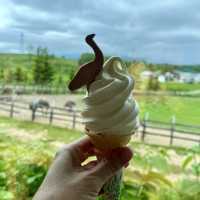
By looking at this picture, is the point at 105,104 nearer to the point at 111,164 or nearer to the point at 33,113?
the point at 111,164

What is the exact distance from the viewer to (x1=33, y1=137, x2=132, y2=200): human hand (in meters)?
0.54

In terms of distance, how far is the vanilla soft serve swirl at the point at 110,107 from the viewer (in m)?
0.57

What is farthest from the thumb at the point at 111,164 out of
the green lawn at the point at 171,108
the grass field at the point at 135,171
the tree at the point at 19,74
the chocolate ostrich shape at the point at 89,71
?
the tree at the point at 19,74

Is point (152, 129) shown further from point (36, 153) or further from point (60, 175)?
point (60, 175)

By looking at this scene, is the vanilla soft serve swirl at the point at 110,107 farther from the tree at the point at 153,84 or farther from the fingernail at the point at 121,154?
the tree at the point at 153,84

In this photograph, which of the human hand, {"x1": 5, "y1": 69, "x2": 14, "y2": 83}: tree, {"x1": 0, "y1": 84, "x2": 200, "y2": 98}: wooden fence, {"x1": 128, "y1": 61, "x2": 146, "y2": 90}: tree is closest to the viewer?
the human hand

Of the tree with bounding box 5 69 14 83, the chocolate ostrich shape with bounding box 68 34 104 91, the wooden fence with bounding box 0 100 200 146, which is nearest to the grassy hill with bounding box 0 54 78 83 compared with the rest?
the tree with bounding box 5 69 14 83

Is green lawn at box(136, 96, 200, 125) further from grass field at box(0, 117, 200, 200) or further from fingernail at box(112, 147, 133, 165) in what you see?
fingernail at box(112, 147, 133, 165)

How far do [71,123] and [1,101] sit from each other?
0.36 meters

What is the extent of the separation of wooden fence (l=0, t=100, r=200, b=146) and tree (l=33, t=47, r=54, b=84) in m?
0.15

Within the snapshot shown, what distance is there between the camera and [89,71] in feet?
1.96

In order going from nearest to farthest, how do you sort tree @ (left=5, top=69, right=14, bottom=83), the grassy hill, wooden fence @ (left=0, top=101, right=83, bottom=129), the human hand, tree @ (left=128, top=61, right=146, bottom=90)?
the human hand
tree @ (left=128, top=61, right=146, bottom=90)
the grassy hill
tree @ (left=5, top=69, right=14, bottom=83)
wooden fence @ (left=0, top=101, right=83, bottom=129)

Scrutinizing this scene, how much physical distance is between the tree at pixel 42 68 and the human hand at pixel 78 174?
2.85 feet

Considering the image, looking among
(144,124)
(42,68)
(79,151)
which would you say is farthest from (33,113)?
(79,151)
